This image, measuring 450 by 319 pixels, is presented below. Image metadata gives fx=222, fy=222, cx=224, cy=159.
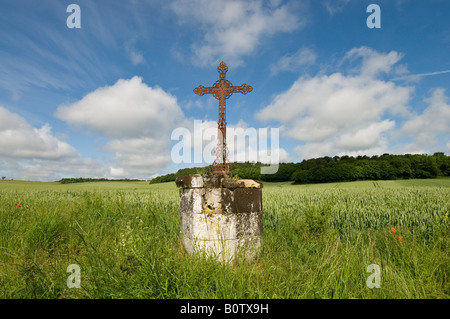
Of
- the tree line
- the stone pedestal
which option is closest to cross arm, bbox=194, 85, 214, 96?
the stone pedestal

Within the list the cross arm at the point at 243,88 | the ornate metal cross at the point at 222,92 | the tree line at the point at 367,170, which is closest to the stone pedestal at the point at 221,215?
the ornate metal cross at the point at 222,92

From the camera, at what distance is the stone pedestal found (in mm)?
3535

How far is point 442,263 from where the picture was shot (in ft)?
11.2

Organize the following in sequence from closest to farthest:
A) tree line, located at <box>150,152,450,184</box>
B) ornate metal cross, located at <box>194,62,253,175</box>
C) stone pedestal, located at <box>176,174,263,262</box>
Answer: stone pedestal, located at <box>176,174,263,262</box>
ornate metal cross, located at <box>194,62,253,175</box>
tree line, located at <box>150,152,450,184</box>

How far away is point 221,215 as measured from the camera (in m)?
3.56

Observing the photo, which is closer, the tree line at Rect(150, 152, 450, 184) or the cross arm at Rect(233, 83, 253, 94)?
the cross arm at Rect(233, 83, 253, 94)

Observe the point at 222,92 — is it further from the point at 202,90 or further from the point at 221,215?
the point at 221,215

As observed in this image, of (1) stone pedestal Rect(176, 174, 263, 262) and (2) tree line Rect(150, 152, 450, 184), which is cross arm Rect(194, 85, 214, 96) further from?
(2) tree line Rect(150, 152, 450, 184)

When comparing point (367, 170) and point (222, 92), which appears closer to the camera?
point (222, 92)

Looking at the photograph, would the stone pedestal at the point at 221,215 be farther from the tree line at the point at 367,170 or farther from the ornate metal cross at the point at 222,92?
the tree line at the point at 367,170

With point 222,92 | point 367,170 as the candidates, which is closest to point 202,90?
point 222,92
